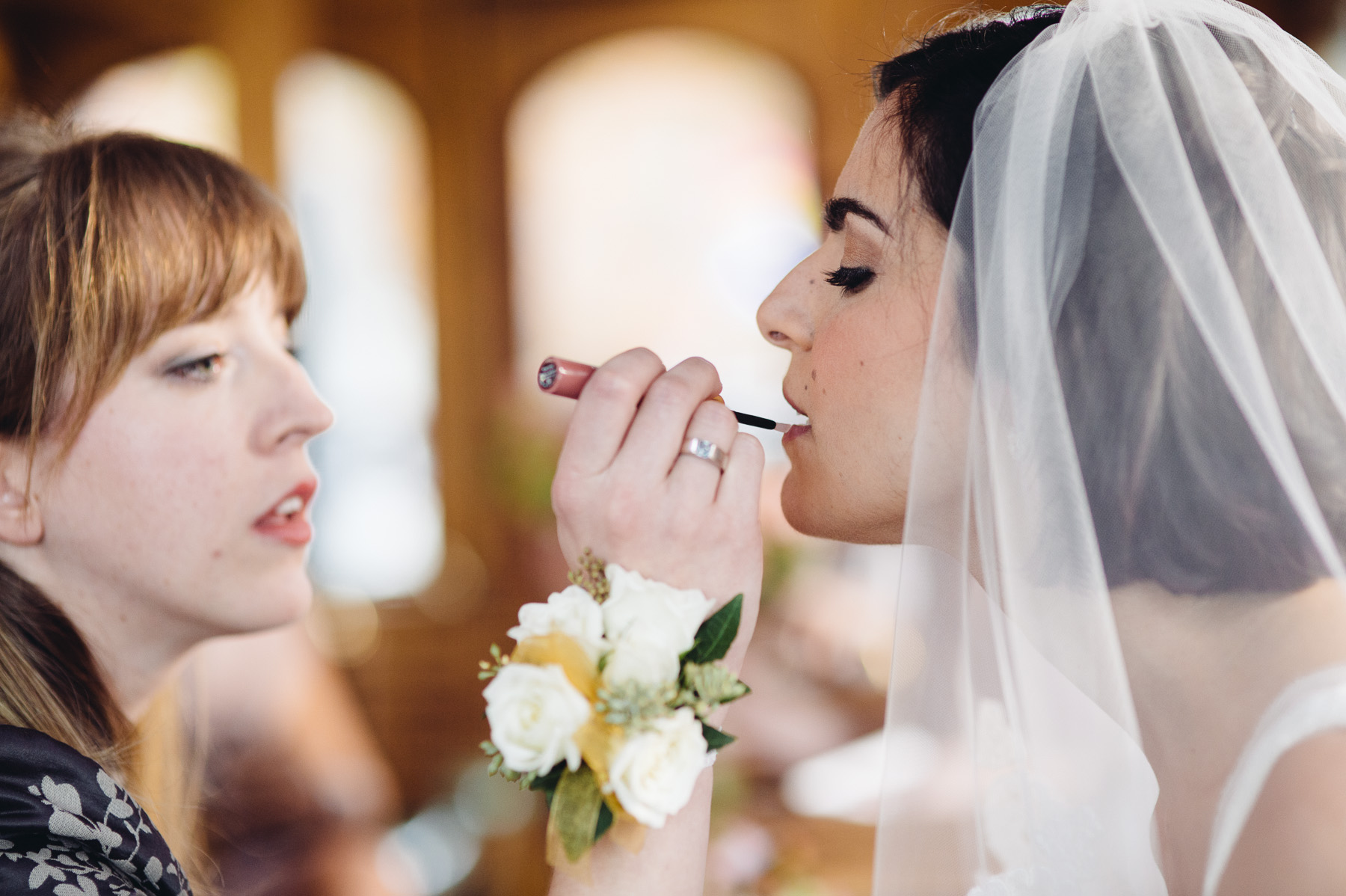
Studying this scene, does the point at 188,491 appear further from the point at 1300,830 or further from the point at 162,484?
the point at 1300,830

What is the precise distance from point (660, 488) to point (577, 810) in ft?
0.86

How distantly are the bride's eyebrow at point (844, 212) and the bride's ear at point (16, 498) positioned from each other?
89 cm

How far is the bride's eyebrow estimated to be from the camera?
102cm

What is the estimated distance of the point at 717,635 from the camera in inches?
32.0


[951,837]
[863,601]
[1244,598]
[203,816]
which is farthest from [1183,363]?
[863,601]

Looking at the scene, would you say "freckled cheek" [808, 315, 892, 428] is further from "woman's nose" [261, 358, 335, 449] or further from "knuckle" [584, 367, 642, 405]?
"woman's nose" [261, 358, 335, 449]

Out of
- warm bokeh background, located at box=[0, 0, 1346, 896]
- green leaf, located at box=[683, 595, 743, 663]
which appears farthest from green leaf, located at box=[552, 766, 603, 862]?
warm bokeh background, located at box=[0, 0, 1346, 896]

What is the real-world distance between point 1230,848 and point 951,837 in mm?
315

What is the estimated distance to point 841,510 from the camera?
3.43 ft

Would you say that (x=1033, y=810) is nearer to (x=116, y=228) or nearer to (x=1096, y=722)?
(x=1096, y=722)

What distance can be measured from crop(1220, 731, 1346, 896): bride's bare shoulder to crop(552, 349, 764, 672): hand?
0.41 meters

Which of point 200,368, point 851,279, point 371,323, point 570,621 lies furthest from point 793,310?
point 371,323

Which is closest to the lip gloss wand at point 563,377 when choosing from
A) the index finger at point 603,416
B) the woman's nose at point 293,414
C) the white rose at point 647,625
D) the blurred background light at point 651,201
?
the index finger at point 603,416

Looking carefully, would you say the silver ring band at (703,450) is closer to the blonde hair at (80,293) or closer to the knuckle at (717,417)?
the knuckle at (717,417)
